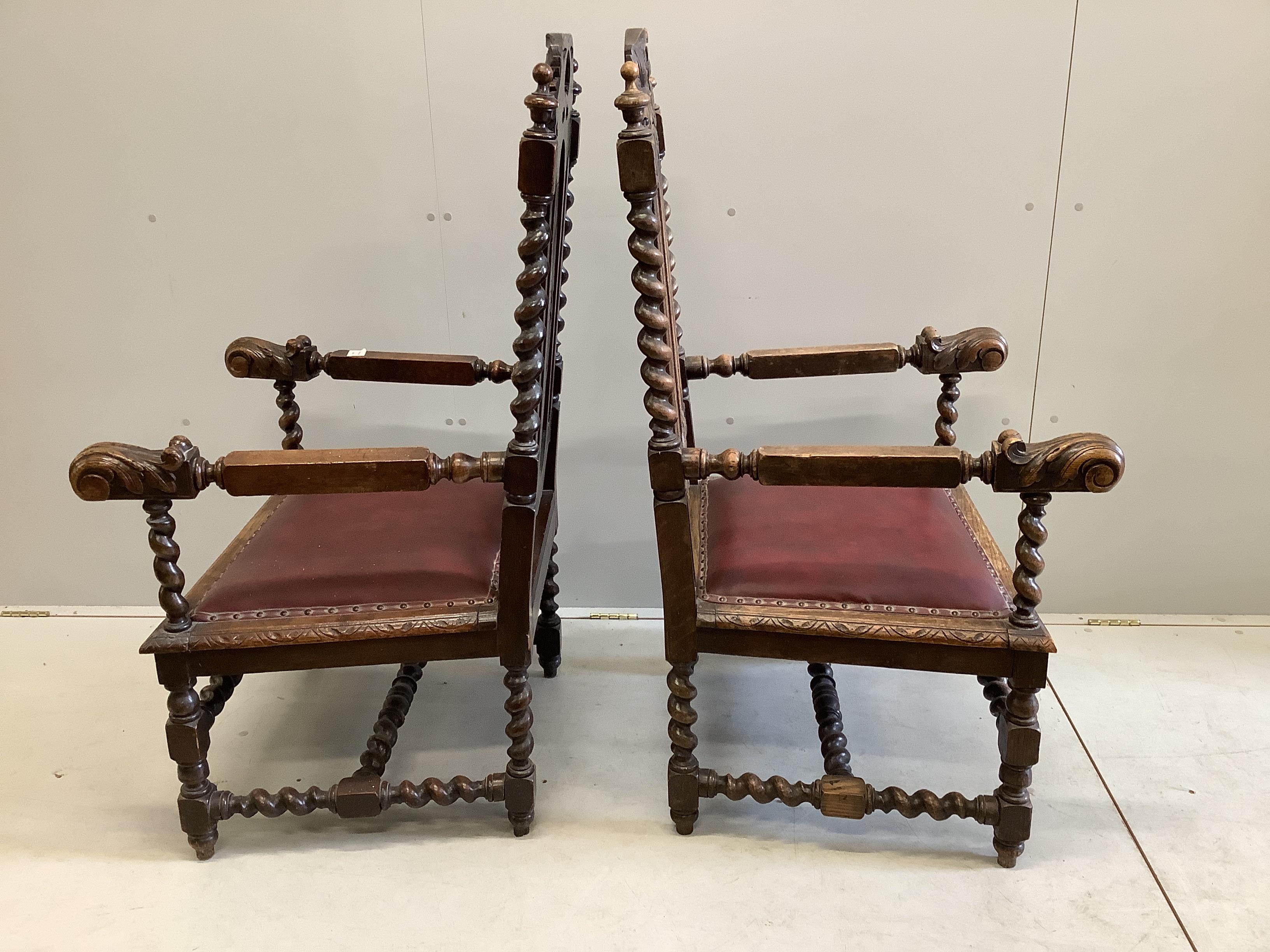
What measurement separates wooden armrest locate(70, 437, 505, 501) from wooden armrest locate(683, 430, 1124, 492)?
1.40 feet

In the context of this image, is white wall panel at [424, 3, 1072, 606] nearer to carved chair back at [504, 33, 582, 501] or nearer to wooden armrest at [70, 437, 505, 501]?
carved chair back at [504, 33, 582, 501]

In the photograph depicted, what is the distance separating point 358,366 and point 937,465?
126 centimetres

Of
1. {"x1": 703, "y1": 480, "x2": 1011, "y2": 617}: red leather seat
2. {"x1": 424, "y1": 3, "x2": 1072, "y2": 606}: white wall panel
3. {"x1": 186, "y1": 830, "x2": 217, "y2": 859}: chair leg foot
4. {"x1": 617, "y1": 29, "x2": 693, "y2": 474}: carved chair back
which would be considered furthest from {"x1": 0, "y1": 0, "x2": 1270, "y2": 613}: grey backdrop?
{"x1": 186, "y1": 830, "x2": 217, "y2": 859}: chair leg foot

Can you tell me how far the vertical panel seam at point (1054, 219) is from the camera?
86.2 inches

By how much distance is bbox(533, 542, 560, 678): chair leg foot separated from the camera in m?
2.44

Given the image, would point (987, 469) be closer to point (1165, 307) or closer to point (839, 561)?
point (839, 561)

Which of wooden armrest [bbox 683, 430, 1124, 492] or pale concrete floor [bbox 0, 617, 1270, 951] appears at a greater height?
wooden armrest [bbox 683, 430, 1124, 492]

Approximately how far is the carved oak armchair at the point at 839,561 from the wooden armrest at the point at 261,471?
0.37 meters

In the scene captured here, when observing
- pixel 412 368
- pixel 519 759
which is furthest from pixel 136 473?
pixel 519 759

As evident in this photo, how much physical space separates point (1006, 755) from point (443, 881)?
42.1 inches

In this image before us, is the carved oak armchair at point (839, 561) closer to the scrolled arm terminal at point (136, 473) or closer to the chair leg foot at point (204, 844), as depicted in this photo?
the scrolled arm terminal at point (136, 473)

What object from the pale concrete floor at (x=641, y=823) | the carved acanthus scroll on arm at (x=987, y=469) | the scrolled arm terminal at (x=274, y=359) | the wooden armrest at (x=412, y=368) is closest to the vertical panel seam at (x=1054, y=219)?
the pale concrete floor at (x=641, y=823)

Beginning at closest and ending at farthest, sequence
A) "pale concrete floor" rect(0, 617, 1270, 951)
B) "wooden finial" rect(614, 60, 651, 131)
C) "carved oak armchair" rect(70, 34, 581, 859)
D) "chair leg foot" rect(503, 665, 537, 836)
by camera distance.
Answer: "wooden finial" rect(614, 60, 651, 131) < "carved oak armchair" rect(70, 34, 581, 859) < "pale concrete floor" rect(0, 617, 1270, 951) < "chair leg foot" rect(503, 665, 537, 836)

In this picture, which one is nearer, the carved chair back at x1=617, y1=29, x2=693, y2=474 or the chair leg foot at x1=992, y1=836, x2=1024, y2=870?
the carved chair back at x1=617, y1=29, x2=693, y2=474
